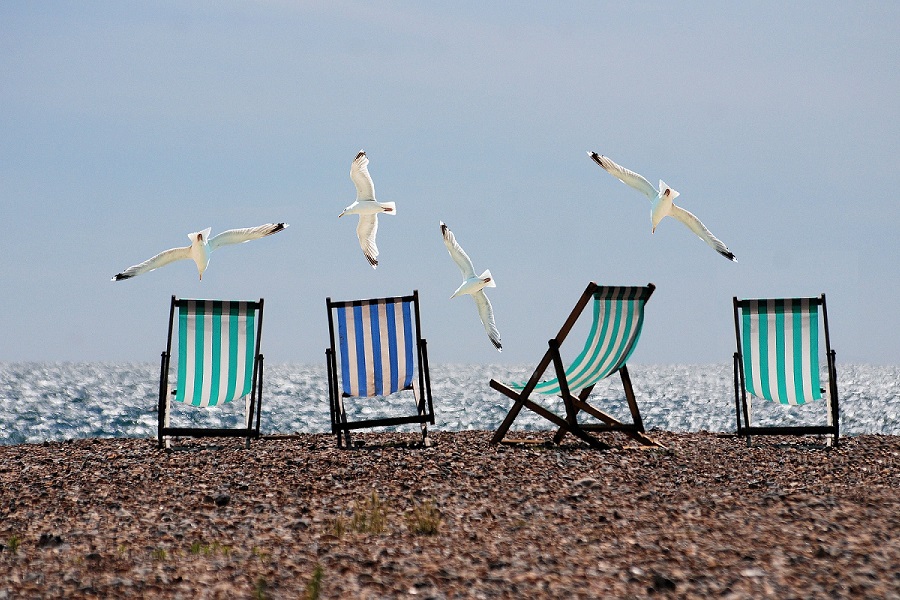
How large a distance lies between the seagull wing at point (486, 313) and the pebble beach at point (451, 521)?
982 mm

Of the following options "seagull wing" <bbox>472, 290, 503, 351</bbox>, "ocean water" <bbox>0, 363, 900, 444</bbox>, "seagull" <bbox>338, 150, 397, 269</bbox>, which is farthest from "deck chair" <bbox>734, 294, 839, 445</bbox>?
"ocean water" <bbox>0, 363, 900, 444</bbox>

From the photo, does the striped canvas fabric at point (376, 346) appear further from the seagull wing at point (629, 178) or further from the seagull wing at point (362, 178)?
the seagull wing at point (629, 178)

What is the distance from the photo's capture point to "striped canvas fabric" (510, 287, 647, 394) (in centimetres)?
671

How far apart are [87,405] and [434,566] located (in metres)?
22.4

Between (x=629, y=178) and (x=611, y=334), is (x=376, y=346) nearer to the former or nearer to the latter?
(x=611, y=334)

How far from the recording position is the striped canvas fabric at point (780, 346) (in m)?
7.53

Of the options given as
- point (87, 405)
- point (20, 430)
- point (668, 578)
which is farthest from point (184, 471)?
point (87, 405)

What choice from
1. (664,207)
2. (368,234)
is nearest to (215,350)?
(368,234)

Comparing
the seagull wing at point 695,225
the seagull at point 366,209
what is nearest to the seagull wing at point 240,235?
the seagull at point 366,209

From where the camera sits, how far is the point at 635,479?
5582 mm

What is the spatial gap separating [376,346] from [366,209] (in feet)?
5.16

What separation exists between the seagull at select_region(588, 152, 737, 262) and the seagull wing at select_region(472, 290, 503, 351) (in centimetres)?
146

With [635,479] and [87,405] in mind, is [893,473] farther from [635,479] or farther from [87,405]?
[87,405]

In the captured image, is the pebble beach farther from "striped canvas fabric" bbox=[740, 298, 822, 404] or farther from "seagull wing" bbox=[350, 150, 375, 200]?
"seagull wing" bbox=[350, 150, 375, 200]
